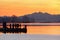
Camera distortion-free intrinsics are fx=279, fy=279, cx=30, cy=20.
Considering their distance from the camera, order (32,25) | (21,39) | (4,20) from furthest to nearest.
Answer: (32,25)
(4,20)
(21,39)

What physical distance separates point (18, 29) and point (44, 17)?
3.60 metres

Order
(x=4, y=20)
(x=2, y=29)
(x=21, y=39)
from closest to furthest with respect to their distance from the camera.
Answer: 1. (x=21, y=39)
2. (x=2, y=29)
3. (x=4, y=20)

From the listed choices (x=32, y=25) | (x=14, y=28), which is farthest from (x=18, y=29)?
(x=32, y=25)

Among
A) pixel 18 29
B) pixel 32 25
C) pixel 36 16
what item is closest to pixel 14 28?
pixel 18 29

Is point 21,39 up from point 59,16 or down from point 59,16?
down

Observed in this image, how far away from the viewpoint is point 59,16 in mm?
23938

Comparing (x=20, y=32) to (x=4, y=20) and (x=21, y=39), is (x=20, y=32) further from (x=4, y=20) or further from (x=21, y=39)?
(x=21, y=39)

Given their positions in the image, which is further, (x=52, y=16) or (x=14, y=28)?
(x=52, y=16)

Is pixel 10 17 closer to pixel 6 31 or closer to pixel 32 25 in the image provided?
pixel 6 31

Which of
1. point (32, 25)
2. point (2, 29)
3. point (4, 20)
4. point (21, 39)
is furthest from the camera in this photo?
point (32, 25)

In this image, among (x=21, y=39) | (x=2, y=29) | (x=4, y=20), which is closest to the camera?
(x=21, y=39)

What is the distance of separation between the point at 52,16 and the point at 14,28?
14.2 feet

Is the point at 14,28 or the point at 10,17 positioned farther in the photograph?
the point at 10,17

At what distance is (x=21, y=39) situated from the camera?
17.6m
